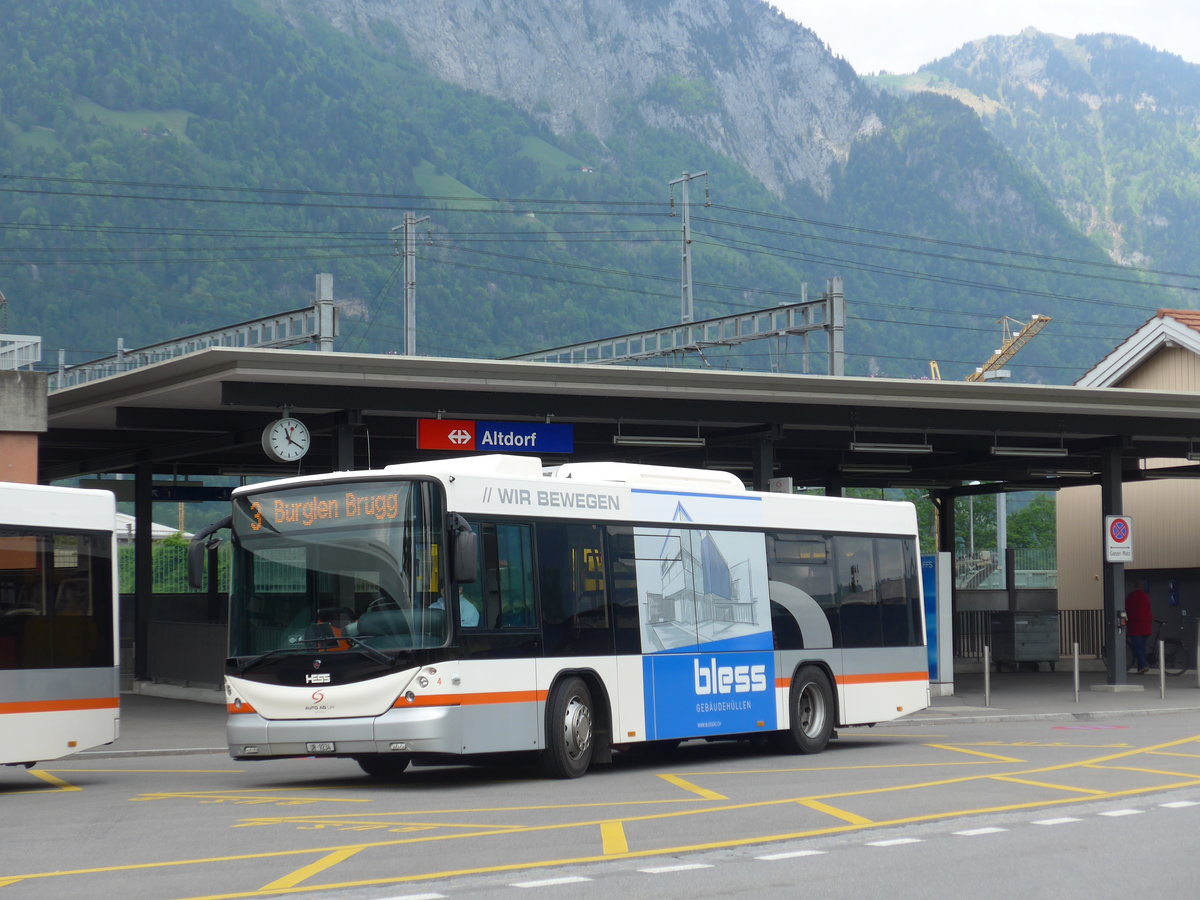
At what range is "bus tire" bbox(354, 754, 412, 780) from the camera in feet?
53.2

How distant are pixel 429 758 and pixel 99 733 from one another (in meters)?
3.21

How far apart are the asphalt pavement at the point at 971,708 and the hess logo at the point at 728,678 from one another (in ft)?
20.6

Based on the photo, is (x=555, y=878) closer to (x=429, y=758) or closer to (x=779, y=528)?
(x=429, y=758)

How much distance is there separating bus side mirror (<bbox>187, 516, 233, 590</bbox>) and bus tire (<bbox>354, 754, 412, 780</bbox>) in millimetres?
2279

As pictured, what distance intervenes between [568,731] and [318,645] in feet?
8.17

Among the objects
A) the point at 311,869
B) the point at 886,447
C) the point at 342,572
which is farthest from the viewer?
the point at 886,447

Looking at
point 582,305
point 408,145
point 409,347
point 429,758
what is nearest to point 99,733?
point 429,758

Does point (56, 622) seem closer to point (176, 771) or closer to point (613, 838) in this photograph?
point (176, 771)

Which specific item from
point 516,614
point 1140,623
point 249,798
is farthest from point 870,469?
point 249,798

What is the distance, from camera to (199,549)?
1553 cm

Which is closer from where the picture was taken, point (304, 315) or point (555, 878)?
point (555, 878)

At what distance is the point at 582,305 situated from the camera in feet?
484

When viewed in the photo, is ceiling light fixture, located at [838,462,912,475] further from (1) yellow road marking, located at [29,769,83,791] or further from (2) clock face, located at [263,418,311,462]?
(1) yellow road marking, located at [29,769,83,791]

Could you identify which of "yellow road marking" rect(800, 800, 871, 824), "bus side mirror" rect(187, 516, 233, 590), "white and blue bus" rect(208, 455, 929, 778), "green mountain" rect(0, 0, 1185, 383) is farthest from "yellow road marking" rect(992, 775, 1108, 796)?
"green mountain" rect(0, 0, 1185, 383)
